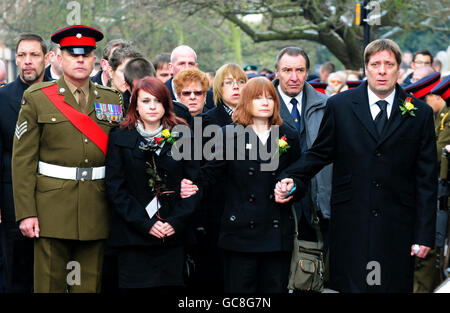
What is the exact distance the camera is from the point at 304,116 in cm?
714

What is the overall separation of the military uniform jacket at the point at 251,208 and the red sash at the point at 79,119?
84 centimetres

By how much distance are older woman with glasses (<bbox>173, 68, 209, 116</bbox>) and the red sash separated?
5.27 ft

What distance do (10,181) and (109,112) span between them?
3.83ft

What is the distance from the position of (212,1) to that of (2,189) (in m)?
15.3

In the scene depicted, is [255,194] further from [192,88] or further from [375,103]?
[192,88]

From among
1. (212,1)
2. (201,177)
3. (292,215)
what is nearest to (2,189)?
(201,177)

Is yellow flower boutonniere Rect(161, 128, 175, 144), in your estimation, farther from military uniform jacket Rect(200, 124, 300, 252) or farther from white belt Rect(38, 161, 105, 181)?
white belt Rect(38, 161, 105, 181)

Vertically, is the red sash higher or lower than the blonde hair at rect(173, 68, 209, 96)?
lower

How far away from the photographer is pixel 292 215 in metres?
6.13

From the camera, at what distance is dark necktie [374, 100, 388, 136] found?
19.1 ft

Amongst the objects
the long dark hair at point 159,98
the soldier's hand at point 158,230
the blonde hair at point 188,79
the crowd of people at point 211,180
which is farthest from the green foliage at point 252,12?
the soldier's hand at point 158,230

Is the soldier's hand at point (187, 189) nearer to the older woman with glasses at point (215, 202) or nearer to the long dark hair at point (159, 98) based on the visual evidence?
the long dark hair at point (159, 98)

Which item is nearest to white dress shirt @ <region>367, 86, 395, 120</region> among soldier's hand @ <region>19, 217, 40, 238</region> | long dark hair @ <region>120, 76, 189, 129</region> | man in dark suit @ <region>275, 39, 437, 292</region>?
man in dark suit @ <region>275, 39, 437, 292</region>

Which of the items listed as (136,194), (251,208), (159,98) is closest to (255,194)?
(251,208)
